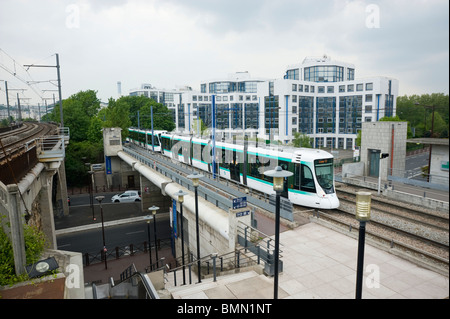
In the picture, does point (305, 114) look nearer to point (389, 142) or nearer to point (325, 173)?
point (389, 142)

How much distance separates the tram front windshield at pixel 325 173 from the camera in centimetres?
1514

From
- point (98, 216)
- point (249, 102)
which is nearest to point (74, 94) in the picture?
point (249, 102)

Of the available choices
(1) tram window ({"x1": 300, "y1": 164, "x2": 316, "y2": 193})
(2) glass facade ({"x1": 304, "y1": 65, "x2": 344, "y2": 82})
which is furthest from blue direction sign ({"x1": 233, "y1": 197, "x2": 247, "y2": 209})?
(2) glass facade ({"x1": 304, "y1": 65, "x2": 344, "y2": 82})

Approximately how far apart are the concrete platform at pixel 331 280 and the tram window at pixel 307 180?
4.13 m

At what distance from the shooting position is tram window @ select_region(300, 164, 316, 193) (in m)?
15.2

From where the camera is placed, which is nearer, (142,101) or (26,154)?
(26,154)

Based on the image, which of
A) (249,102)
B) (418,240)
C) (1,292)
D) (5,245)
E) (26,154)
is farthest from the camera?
(249,102)

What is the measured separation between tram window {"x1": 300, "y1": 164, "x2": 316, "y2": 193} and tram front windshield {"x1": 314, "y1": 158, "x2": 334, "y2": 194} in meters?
0.34

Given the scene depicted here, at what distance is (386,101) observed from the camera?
198 feet

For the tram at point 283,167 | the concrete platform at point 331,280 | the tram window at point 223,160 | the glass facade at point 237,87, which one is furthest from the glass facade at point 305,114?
the concrete platform at point 331,280

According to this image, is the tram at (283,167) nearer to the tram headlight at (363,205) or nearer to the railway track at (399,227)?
the railway track at (399,227)
